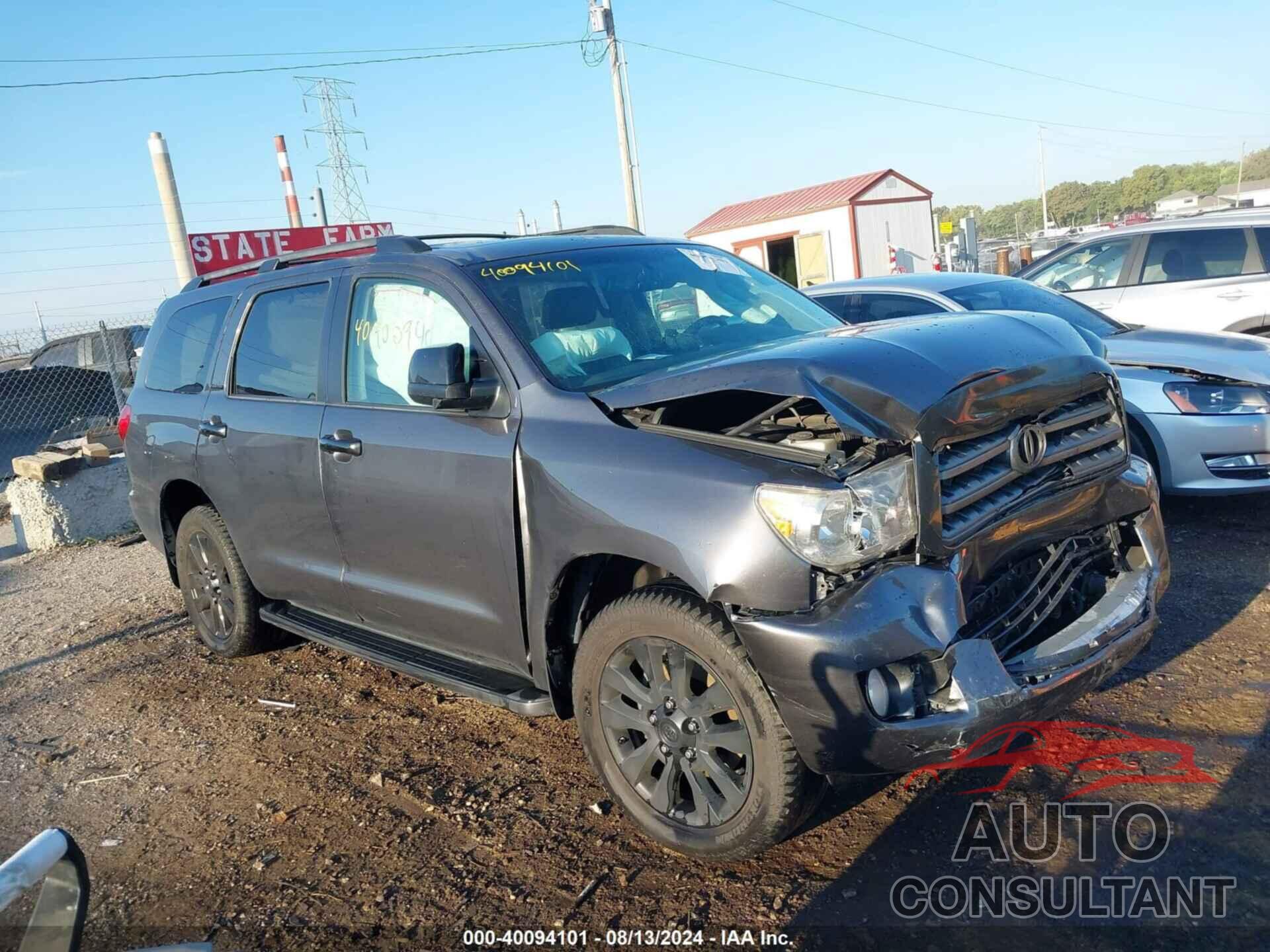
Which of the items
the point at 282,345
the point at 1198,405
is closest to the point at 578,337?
the point at 282,345

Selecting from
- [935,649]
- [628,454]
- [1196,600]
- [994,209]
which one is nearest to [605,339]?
[628,454]

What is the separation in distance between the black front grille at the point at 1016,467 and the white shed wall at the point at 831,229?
23.3 m

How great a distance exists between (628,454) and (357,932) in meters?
1.60

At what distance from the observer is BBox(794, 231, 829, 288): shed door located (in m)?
27.7

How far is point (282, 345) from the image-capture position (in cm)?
456

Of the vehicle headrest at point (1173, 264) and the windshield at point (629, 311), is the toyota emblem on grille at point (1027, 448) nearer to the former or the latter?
the windshield at point (629, 311)

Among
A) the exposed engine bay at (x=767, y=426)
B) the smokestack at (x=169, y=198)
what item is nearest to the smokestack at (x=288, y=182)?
the smokestack at (x=169, y=198)

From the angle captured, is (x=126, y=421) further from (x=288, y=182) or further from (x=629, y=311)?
(x=288, y=182)

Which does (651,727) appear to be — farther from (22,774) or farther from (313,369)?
(22,774)

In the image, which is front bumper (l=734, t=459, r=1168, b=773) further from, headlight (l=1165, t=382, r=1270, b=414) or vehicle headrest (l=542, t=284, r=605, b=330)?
headlight (l=1165, t=382, r=1270, b=414)

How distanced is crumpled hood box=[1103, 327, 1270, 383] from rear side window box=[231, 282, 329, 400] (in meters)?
4.42

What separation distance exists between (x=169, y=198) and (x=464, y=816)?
92.8ft

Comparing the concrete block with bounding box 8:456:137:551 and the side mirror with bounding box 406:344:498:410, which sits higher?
the side mirror with bounding box 406:344:498:410

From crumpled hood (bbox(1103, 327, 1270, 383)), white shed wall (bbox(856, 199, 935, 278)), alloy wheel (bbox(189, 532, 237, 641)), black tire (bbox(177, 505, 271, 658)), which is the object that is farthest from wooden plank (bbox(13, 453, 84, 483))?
white shed wall (bbox(856, 199, 935, 278))
